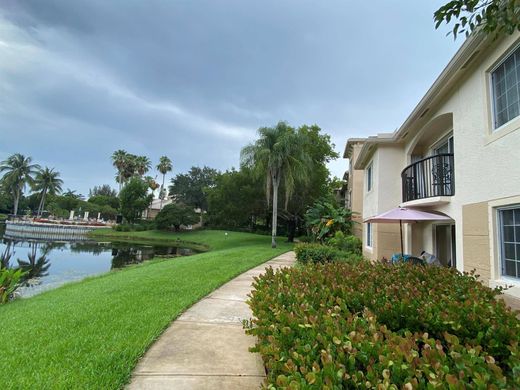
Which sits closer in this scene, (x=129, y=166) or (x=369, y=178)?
(x=369, y=178)

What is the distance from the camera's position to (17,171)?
58125 millimetres

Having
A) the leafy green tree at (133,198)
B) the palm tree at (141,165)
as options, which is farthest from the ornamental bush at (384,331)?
the palm tree at (141,165)

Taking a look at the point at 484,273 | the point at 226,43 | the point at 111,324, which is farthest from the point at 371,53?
the point at 111,324

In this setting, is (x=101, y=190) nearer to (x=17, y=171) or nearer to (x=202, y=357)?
(x=17, y=171)

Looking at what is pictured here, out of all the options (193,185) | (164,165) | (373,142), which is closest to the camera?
(373,142)

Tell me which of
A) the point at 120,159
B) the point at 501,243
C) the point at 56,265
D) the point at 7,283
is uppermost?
the point at 120,159

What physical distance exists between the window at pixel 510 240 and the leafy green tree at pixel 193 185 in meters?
50.7

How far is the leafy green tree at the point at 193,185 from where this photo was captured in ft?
185

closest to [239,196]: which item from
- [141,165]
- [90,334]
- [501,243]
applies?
[501,243]

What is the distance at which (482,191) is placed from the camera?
6648mm

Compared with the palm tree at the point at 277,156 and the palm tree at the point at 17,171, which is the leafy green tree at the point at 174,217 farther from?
the palm tree at the point at 17,171

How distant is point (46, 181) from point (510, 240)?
7291cm

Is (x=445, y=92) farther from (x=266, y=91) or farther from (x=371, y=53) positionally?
(x=266, y=91)

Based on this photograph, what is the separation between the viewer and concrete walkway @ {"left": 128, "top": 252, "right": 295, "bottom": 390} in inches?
126
